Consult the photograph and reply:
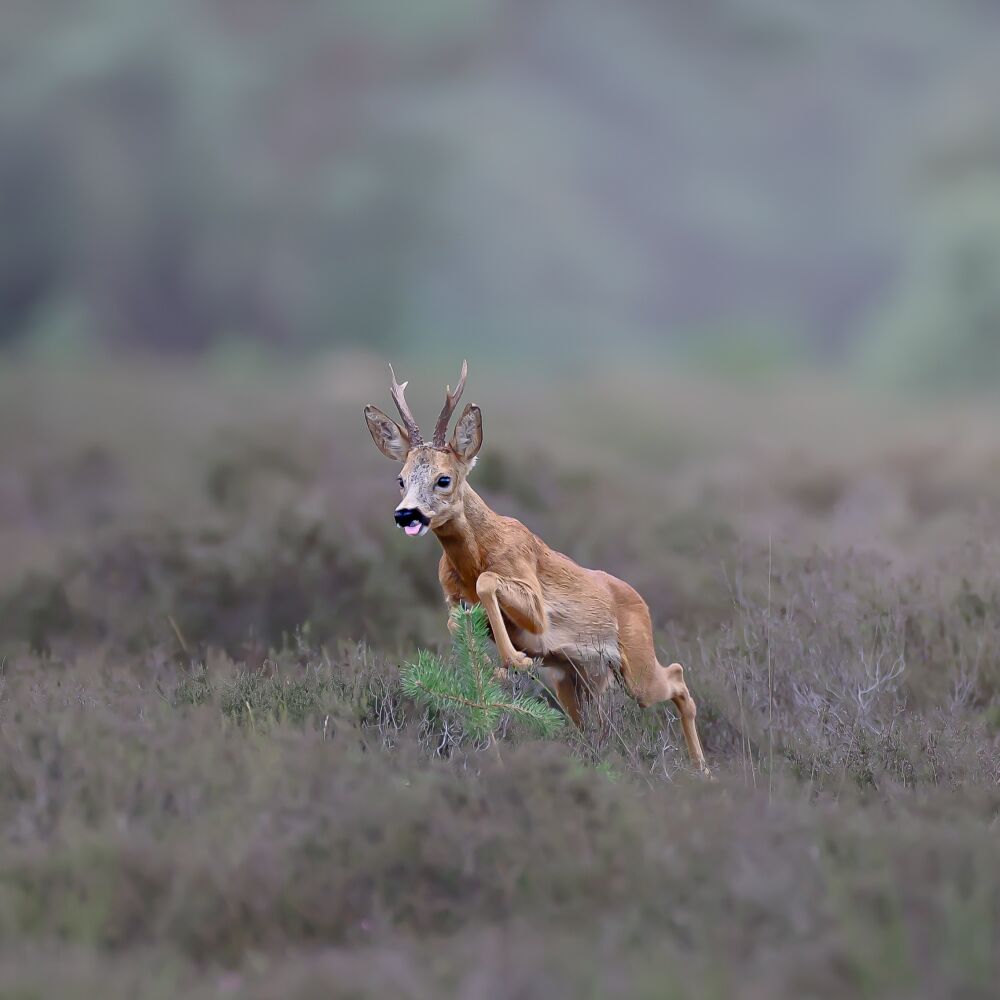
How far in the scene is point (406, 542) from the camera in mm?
13555

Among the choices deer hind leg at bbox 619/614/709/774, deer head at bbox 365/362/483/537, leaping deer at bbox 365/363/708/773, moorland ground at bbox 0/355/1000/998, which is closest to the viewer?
moorland ground at bbox 0/355/1000/998

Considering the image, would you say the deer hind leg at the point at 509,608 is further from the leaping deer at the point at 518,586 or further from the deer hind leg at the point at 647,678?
the deer hind leg at the point at 647,678

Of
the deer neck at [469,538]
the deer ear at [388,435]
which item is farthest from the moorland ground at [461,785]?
the deer ear at [388,435]

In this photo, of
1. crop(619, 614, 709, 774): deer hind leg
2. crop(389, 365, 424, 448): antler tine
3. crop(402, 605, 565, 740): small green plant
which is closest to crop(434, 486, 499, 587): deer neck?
crop(389, 365, 424, 448): antler tine

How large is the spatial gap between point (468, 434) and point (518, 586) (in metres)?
0.78

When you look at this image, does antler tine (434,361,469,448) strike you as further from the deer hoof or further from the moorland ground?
the moorland ground

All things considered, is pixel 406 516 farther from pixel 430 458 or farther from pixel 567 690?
pixel 567 690

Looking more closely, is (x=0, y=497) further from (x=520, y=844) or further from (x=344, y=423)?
(x=520, y=844)

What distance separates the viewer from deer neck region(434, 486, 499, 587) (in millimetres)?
7031

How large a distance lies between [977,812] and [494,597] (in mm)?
2346

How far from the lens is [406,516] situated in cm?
656

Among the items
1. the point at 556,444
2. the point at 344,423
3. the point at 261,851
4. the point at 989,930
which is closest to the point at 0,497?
the point at 344,423

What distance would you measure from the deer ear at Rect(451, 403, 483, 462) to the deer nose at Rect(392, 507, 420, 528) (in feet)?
1.79

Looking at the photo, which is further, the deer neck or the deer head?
the deer neck
